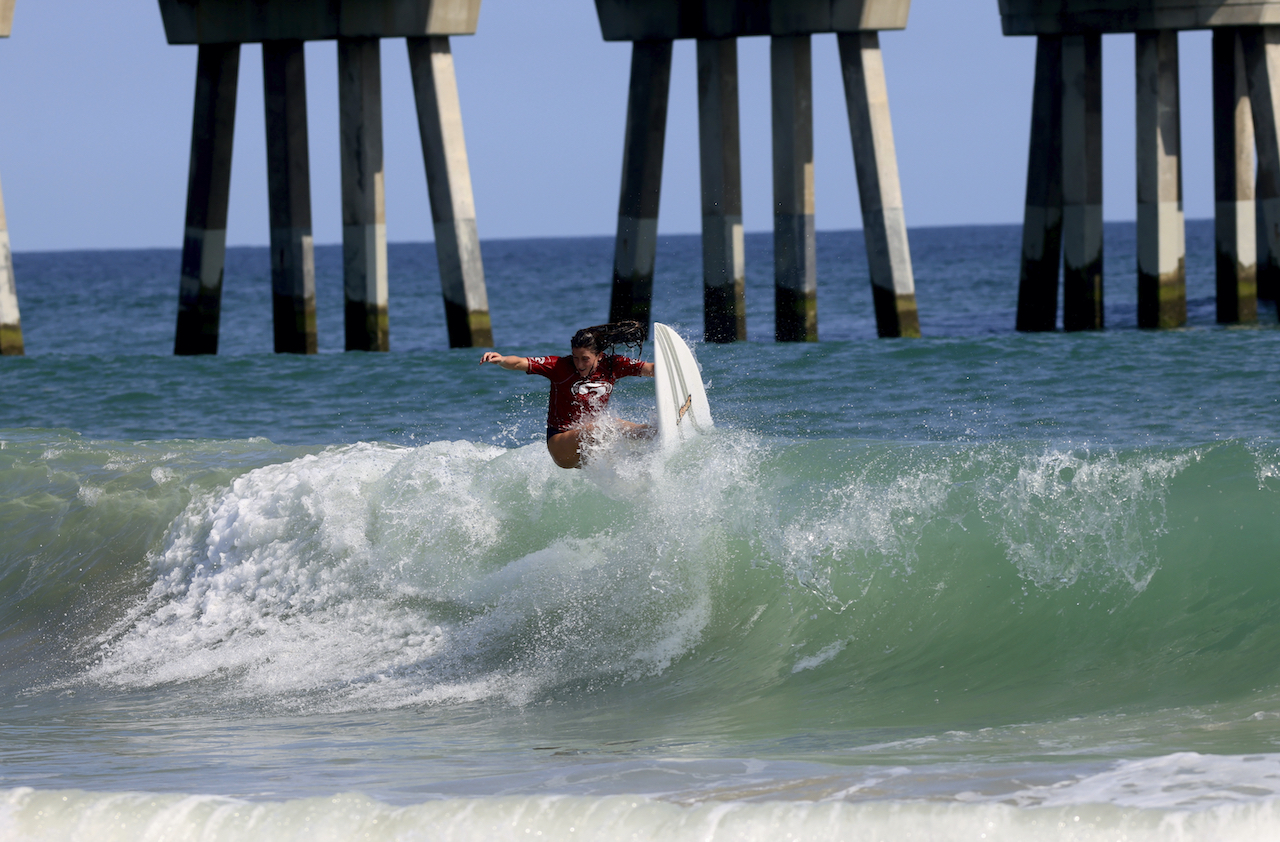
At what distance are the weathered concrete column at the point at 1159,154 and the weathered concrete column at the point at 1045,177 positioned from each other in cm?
104

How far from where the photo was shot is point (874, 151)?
17547mm

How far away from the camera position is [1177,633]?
21.9 ft

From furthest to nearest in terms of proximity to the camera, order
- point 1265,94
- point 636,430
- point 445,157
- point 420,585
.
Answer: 1. point 1265,94
2. point 445,157
3. point 420,585
4. point 636,430

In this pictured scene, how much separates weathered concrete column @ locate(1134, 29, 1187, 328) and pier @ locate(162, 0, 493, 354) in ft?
28.5

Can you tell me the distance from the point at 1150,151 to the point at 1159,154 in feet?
0.39

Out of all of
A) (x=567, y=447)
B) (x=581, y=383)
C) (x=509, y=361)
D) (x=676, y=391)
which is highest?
(x=509, y=361)

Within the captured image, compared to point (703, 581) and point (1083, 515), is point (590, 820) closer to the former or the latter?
point (703, 581)

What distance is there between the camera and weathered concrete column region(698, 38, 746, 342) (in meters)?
18.0

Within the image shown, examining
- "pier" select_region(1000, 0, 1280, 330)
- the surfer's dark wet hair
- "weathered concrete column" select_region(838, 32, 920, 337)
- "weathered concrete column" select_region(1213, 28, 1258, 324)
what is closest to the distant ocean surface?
the surfer's dark wet hair

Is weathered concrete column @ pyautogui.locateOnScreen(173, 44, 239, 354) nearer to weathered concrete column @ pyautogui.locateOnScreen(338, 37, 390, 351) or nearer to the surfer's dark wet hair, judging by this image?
weathered concrete column @ pyautogui.locateOnScreen(338, 37, 390, 351)

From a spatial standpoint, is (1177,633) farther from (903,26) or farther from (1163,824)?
(903,26)

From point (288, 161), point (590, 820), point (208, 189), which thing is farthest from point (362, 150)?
point (590, 820)

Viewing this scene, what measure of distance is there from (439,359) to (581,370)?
10610mm

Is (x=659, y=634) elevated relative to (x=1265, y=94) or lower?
lower
